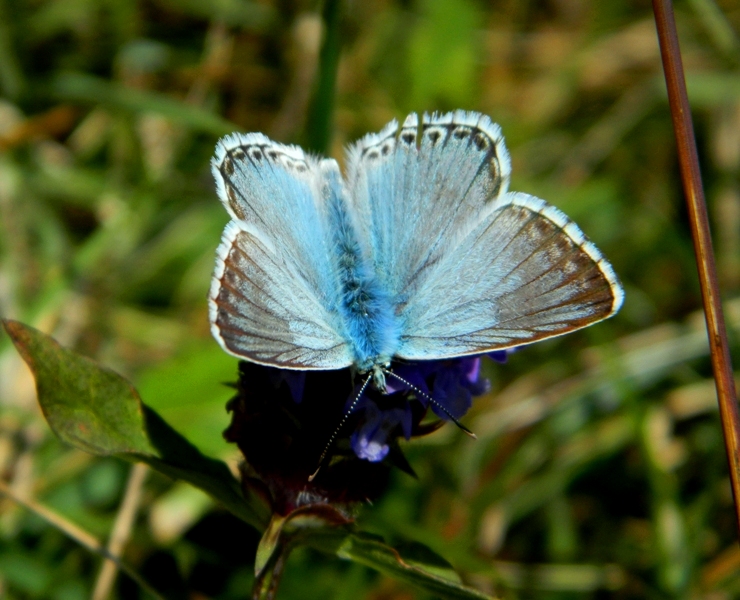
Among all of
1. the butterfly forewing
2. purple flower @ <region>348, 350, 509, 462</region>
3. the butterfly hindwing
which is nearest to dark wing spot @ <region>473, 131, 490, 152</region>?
the butterfly forewing

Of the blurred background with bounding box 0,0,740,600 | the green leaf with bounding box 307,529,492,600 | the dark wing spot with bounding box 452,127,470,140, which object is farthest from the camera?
the blurred background with bounding box 0,0,740,600

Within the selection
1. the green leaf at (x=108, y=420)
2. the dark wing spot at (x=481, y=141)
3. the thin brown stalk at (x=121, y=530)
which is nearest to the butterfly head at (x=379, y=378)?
the green leaf at (x=108, y=420)

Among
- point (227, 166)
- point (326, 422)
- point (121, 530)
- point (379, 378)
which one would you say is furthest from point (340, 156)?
point (379, 378)

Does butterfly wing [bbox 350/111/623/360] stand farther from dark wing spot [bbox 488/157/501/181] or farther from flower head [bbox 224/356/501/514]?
flower head [bbox 224/356/501/514]

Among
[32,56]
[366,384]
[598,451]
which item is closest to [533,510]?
[598,451]

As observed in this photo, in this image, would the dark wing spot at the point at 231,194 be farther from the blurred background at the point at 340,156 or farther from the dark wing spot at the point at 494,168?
the blurred background at the point at 340,156

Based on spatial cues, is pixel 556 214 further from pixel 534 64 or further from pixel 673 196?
pixel 534 64
